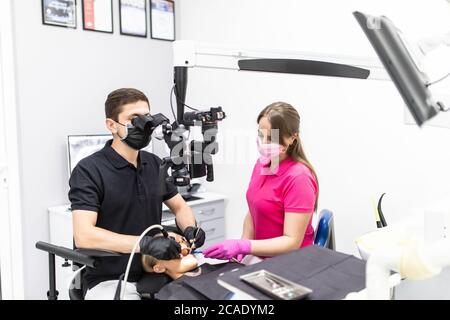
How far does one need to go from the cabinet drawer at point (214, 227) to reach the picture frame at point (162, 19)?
1.50 meters

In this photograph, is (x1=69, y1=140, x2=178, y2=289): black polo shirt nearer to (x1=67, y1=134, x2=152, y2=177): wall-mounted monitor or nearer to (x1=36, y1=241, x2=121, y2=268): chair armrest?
(x1=36, y1=241, x2=121, y2=268): chair armrest

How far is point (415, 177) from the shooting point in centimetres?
210

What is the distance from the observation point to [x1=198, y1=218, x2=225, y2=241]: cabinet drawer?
294 centimetres

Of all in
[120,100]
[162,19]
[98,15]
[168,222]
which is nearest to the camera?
[120,100]

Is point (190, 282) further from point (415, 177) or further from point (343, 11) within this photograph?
point (343, 11)

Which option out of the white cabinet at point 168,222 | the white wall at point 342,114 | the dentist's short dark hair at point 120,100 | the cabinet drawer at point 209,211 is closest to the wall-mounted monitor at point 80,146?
the white cabinet at point 168,222

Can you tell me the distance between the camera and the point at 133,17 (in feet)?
9.79

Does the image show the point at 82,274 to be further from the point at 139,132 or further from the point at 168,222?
the point at 168,222

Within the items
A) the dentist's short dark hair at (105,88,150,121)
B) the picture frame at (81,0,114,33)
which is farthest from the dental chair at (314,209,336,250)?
the picture frame at (81,0,114,33)

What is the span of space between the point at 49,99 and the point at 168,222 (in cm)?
111

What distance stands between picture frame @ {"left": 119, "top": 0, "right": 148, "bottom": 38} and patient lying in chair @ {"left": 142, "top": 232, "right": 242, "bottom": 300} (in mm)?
1949

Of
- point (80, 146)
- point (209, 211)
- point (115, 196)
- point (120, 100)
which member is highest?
point (120, 100)

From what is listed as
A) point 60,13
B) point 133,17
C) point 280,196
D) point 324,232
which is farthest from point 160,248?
point 133,17

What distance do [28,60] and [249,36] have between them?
4.77ft
